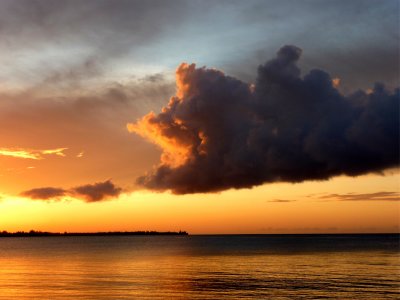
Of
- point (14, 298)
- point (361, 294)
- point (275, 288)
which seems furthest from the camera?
point (275, 288)

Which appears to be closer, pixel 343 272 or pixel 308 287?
pixel 308 287

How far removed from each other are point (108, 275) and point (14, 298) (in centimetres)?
2828

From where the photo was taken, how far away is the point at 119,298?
56000mm

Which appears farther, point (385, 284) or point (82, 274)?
point (82, 274)

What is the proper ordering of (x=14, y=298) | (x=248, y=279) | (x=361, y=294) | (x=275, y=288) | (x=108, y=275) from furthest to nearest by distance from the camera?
(x=108, y=275)
(x=248, y=279)
(x=275, y=288)
(x=361, y=294)
(x=14, y=298)

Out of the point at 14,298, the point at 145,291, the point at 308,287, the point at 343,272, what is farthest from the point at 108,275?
the point at 343,272

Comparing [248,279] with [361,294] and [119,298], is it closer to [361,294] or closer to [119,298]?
[361,294]

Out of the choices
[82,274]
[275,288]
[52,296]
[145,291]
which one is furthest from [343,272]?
[52,296]

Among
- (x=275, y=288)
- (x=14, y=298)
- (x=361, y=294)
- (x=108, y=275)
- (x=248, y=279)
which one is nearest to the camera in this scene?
(x=14, y=298)

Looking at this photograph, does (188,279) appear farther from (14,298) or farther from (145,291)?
(14,298)

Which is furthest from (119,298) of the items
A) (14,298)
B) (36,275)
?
(36,275)

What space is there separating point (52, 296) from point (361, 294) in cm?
3554

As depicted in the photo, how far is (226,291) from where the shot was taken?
61.7m

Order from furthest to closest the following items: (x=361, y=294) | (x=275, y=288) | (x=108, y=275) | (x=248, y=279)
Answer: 1. (x=108, y=275)
2. (x=248, y=279)
3. (x=275, y=288)
4. (x=361, y=294)
